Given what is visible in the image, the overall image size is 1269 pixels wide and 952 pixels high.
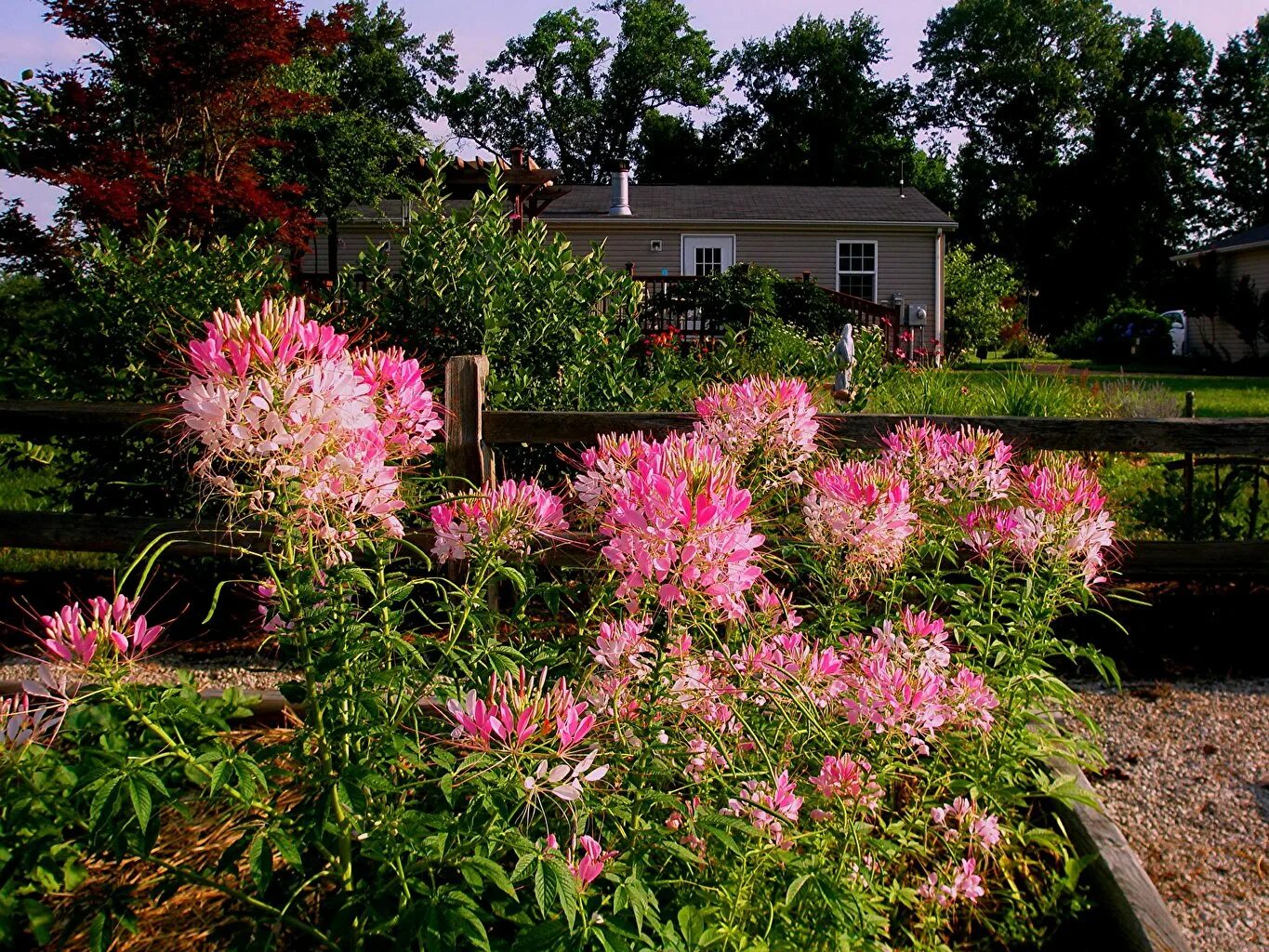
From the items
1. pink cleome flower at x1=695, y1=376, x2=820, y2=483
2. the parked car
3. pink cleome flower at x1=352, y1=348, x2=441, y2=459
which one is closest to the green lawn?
pink cleome flower at x1=695, y1=376, x2=820, y2=483

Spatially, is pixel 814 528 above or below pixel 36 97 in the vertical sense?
below

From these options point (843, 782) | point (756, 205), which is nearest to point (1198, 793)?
→ point (843, 782)

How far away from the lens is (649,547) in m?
1.47

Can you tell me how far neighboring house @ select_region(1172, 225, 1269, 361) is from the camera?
24.6m

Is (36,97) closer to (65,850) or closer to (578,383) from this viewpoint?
(578,383)

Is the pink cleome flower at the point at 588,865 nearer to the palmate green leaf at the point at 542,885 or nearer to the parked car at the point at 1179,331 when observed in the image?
the palmate green leaf at the point at 542,885

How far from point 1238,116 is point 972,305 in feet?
82.5

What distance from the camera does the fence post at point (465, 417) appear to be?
404 centimetres

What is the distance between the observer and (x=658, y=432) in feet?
13.4

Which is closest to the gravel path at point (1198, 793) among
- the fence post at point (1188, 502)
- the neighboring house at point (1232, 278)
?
the fence post at point (1188, 502)

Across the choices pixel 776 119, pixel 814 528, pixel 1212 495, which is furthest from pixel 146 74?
pixel 776 119

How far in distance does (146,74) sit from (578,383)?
10.9 metres

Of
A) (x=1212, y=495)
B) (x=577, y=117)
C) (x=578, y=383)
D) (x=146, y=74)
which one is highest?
(x=577, y=117)

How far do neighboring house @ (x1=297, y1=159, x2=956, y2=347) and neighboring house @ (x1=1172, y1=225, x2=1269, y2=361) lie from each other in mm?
6868
